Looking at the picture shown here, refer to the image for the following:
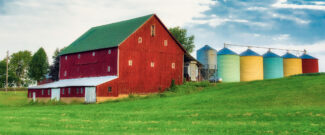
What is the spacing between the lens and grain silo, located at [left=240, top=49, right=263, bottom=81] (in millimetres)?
64250

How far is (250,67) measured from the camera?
64.5m

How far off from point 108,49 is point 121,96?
292 inches

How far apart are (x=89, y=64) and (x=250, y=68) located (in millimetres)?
28290

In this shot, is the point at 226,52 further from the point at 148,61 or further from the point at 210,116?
the point at 210,116

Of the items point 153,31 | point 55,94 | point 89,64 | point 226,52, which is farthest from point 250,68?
point 55,94

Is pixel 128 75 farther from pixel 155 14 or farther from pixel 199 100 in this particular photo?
pixel 199 100

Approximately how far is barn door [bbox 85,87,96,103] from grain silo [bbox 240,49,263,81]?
1136 inches

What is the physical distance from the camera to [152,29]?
53344mm

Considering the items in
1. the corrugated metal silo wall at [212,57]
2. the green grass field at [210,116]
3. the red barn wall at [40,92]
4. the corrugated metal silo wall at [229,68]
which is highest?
the corrugated metal silo wall at [212,57]

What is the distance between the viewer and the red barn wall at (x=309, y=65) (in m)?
69.7

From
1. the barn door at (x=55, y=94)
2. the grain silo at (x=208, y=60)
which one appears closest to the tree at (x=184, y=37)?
the grain silo at (x=208, y=60)

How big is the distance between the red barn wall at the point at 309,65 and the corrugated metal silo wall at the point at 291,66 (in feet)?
4.49

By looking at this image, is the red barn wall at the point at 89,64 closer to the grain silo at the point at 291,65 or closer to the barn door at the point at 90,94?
the barn door at the point at 90,94

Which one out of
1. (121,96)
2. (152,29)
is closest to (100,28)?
(152,29)
